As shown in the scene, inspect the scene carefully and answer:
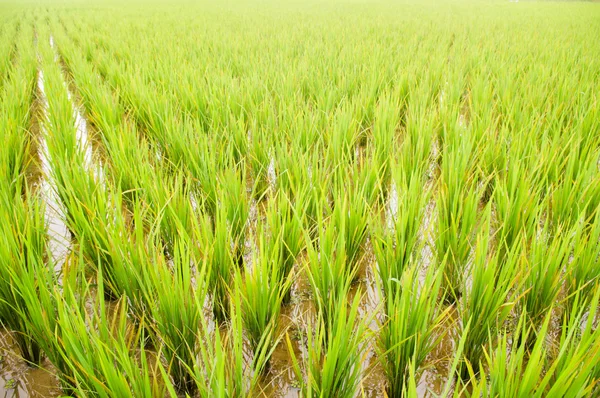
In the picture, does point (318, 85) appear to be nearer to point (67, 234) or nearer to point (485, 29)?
point (67, 234)

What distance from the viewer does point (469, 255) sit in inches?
46.9

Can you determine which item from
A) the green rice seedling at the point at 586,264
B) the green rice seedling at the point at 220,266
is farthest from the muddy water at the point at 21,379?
the green rice seedling at the point at 586,264

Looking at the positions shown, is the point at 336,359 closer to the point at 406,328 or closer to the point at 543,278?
the point at 406,328

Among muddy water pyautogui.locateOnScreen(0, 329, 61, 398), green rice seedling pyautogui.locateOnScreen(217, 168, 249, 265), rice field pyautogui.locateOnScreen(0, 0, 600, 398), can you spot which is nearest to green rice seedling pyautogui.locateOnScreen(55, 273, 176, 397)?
rice field pyautogui.locateOnScreen(0, 0, 600, 398)

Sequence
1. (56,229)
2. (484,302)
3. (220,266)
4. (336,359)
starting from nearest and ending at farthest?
(336,359)
(484,302)
(220,266)
(56,229)

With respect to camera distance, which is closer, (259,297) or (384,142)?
(259,297)

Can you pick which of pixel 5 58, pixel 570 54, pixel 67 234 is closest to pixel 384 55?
pixel 570 54

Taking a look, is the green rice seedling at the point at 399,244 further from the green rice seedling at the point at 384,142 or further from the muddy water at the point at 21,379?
the muddy water at the point at 21,379

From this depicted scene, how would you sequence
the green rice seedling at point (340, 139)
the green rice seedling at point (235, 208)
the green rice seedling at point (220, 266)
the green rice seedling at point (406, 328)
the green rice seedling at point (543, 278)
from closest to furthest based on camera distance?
the green rice seedling at point (406, 328)
the green rice seedling at point (543, 278)
the green rice seedling at point (220, 266)
the green rice seedling at point (235, 208)
the green rice seedling at point (340, 139)

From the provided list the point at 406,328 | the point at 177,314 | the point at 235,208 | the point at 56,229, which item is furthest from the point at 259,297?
the point at 56,229

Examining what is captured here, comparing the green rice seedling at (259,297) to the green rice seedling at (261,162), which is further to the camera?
the green rice seedling at (261,162)

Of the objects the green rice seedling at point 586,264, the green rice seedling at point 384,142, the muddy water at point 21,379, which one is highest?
the green rice seedling at point 384,142

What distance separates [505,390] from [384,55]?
A: 3.48 meters

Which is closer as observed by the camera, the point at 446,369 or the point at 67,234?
the point at 446,369
